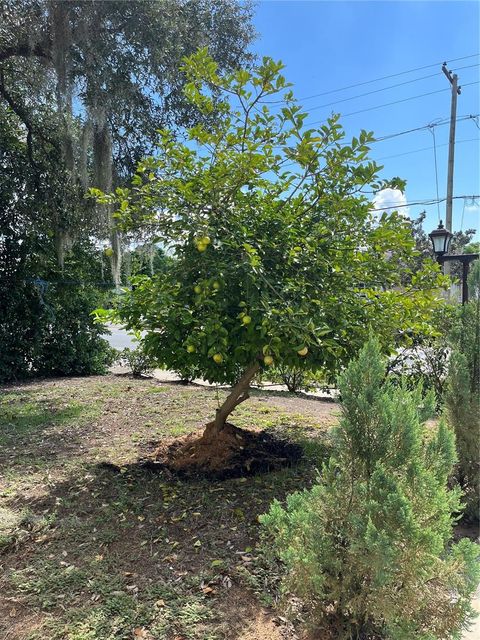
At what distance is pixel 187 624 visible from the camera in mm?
1789

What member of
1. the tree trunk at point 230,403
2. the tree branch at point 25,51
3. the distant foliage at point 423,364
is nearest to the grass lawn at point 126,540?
the tree trunk at point 230,403

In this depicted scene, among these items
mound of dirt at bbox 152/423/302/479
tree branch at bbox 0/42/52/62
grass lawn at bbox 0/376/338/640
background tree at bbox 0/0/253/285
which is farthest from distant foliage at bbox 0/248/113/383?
mound of dirt at bbox 152/423/302/479

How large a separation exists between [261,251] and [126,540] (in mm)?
1745

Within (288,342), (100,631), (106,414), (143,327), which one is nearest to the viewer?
(100,631)

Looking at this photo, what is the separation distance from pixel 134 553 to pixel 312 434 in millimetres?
2171

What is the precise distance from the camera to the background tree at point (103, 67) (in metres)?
4.99

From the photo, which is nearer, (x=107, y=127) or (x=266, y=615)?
(x=266, y=615)

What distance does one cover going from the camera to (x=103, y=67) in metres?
5.10

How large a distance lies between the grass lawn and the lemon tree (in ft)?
2.78

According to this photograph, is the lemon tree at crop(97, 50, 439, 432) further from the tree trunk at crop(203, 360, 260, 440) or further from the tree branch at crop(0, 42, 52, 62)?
the tree branch at crop(0, 42, 52, 62)

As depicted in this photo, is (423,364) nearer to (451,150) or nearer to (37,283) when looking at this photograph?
(37,283)

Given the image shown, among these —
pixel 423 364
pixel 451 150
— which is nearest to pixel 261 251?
pixel 423 364

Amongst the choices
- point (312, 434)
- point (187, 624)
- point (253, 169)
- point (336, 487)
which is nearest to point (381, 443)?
point (336, 487)

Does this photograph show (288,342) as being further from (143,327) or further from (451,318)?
(451,318)
